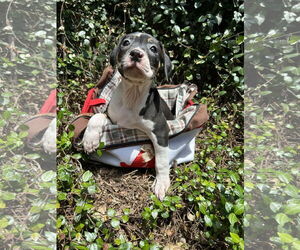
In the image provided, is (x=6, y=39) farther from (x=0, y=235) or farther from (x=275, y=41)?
(x=275, y=41)

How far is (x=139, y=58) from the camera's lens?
237 cm

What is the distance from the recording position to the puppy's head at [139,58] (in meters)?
2.38

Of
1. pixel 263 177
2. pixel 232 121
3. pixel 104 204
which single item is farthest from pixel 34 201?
pixel 232 121

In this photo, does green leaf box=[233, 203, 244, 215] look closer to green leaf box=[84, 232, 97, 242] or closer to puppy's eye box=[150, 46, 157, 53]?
green leaf box=[84, 232, 97, 242]

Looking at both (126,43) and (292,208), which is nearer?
(292,208)

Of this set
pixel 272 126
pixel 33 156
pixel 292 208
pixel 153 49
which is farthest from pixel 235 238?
pixel 153 49

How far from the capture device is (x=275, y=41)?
274cm

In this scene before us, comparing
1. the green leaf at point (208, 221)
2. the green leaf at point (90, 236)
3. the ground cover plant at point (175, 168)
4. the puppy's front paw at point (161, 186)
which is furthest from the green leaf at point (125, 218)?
the green leaf at point (208, 221)

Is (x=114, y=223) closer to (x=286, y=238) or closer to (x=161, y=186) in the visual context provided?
(x=161, y=186)

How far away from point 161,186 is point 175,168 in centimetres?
34

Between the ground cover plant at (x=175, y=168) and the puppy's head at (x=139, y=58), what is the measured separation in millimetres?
741

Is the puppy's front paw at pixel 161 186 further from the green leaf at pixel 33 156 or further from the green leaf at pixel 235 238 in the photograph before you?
the green leaf at pixel 33 156

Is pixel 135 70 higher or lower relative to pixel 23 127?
higher

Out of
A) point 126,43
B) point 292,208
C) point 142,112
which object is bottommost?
point 292,208
